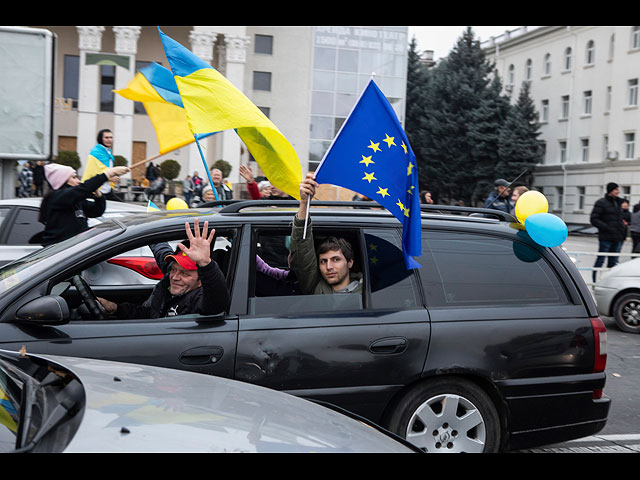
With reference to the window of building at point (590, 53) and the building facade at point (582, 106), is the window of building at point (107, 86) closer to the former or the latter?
the building facade at point (582, 106)

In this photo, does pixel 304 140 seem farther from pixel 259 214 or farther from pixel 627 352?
pixel 259 214

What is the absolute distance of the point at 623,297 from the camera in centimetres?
1048

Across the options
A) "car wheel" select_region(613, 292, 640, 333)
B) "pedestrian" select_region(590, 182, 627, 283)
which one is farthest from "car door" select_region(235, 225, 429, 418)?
"pedestrian" select_region(590, 182, 627, 283)

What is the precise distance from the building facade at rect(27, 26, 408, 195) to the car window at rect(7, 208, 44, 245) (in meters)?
33.0

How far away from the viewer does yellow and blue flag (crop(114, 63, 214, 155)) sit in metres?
6.98

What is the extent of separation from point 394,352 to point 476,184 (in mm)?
43516

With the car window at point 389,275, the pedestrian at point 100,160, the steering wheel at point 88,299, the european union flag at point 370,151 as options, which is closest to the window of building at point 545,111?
the pedestrian at point 100,160

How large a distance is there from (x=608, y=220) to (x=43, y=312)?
1298cm

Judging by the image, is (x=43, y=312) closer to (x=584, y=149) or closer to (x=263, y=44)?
(x=263, y=44)

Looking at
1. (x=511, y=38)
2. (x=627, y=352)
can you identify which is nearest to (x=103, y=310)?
(x=627, y=352)

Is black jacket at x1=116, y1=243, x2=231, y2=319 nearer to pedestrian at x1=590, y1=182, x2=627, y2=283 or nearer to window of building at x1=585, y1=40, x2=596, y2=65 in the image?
pedestrian at x1=590, y1=182, x2=627, y2=283

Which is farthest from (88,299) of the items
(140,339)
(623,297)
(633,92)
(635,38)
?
(635,38)

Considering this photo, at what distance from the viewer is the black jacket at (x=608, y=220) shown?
47.6 feet

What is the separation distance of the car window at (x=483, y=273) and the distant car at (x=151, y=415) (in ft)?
5.00
